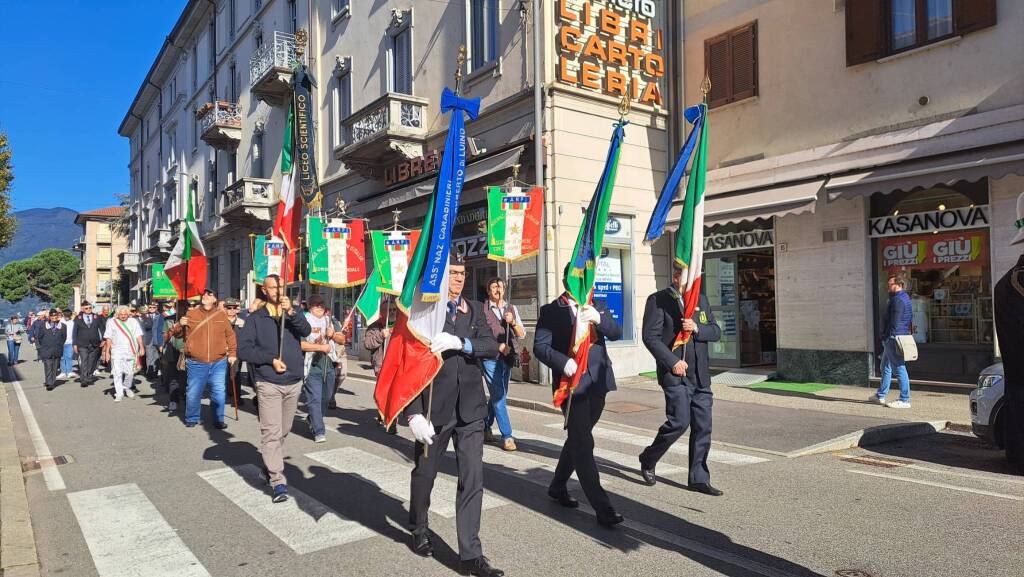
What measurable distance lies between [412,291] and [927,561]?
11.2 ft

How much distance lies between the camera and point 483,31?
16000mm

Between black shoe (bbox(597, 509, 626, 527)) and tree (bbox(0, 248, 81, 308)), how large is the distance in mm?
100384

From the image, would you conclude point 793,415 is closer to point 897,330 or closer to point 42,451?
point 897,330

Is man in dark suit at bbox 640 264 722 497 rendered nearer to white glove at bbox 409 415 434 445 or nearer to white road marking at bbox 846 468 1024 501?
white road marking at bbox 846 468 1024 501

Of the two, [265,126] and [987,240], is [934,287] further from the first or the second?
[265,126]

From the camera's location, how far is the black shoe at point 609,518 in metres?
4.82

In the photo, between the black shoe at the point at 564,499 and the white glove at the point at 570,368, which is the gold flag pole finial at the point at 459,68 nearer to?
the white glove at the point at 570,368

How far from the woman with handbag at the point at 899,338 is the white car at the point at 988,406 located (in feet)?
9.28

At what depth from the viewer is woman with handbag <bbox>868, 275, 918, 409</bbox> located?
977 cm

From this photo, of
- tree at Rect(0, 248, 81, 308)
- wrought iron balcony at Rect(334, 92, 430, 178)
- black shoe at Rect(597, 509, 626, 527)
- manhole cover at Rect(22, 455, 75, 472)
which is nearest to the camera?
black shoe at Rect(597, 509, 626, 527)

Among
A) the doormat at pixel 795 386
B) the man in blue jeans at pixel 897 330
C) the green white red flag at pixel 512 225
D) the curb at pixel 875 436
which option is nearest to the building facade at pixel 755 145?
the doormat at pixel 795 386

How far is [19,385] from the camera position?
16844 mm

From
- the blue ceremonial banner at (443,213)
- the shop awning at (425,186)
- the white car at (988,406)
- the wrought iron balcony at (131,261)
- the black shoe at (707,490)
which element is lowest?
the black shoe at (707,490)

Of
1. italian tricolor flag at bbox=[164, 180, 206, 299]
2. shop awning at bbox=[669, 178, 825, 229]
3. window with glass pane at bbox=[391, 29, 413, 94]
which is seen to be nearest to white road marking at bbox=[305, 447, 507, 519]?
italian tricolor flag at bbox=[164, 180, 206, 299]
